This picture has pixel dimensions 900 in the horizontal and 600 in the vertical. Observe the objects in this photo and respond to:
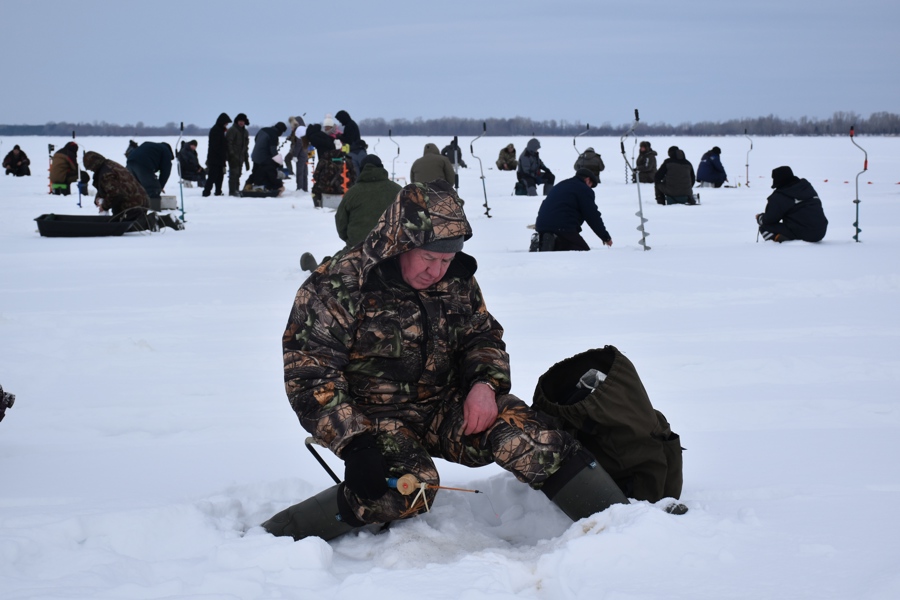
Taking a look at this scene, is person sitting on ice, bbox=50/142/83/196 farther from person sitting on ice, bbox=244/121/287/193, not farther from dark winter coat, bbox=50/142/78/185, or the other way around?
person sitting on ice, bbox=244/121/287/193

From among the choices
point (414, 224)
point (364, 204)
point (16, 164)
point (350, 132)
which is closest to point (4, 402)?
point (414, 224)

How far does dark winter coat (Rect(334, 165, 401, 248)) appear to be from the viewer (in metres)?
7.33

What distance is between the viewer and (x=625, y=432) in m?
3.03

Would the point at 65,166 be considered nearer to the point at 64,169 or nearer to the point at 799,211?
the point at 64,169

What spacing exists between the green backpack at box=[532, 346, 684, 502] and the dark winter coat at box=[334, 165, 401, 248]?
4.40m

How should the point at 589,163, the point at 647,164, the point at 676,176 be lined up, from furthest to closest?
the point at 647,164
the point at 676,176
the point at 589,163

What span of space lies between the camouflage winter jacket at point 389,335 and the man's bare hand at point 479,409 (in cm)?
8

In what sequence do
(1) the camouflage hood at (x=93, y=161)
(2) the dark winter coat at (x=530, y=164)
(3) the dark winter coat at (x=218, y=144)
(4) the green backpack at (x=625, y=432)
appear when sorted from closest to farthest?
(4) the green backpack at (x=625, y=432), (1) the camouflage hood at (x=93, y=161), (3) the dark winter coat at (x=218, y=144), (2) the dark winter coat at (x=530, y=164)

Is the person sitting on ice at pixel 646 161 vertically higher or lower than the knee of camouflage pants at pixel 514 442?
higher

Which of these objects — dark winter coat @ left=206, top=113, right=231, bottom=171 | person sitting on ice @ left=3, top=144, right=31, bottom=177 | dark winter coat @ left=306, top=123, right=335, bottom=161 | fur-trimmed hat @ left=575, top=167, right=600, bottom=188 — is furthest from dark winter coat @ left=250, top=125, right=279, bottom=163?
person sitting on ice @ left=3, top=144, right=31, bottom=177

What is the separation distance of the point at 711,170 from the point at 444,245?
1878 centimetres

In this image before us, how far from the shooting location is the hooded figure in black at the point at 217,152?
17.1 metres

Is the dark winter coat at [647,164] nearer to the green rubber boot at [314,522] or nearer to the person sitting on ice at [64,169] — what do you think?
the person sitting on ice at [64,169]

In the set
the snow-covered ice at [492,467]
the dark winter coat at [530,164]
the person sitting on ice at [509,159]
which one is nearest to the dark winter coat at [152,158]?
the snow-covered ice at [492,467]
